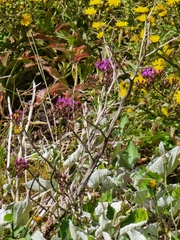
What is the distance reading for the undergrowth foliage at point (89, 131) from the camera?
1711 millimetres

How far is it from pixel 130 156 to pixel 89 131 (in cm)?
23

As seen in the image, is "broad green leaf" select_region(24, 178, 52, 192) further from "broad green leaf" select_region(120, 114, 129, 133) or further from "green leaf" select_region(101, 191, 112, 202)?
"broad green leaf" select_region(120, 114, 129, 133)

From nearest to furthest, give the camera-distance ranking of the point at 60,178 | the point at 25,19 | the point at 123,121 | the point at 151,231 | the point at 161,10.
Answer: the point at 151,231, the point at 60,178, the point at 123,121, the point at 161,10, the point at 25,19

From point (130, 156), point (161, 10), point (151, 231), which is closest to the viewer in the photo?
point (151, 231)

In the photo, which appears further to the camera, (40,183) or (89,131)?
(89,131)

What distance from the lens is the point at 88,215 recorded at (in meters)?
1.76

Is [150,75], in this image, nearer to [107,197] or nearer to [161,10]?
[107,197]

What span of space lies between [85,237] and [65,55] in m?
1.83

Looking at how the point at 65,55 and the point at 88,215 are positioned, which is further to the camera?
the point at 65,55

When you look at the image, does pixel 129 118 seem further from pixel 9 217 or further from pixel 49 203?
pixel 9 217

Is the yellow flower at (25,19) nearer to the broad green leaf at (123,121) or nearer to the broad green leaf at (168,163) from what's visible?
the broad green leaf at (123,121)

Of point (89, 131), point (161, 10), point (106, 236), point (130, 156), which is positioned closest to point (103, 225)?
point (106, 236)

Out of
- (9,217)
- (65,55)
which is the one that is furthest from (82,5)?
(9,217)

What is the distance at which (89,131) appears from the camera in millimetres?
2189
